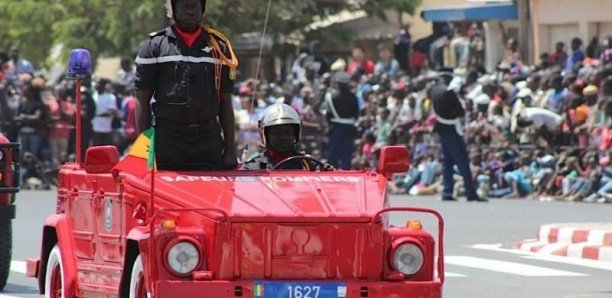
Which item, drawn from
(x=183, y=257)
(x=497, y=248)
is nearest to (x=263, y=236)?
(x=183, y=257)

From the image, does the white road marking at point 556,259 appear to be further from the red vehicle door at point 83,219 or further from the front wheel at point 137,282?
the front wheel at point 137,282

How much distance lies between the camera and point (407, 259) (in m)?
10.1

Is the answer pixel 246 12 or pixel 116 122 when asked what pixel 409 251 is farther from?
pixel 246 12

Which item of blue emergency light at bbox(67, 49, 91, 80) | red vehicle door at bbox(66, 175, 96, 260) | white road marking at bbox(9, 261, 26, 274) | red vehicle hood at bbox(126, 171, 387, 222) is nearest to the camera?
red vehicle hood at bbox(126, 171, 387, 222)

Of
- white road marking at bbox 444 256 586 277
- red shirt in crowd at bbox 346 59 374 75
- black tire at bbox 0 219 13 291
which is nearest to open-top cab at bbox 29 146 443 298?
black tire at bbox 0 219 13 291

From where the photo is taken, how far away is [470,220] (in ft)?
77.4

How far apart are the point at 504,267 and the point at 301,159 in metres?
6.21

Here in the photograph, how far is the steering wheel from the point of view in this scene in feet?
37.2

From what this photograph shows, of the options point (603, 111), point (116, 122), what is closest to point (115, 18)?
point (116, 122)

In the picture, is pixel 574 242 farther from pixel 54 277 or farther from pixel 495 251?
pixel 54 277

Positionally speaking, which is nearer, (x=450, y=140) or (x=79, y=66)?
(x=79, y=66)

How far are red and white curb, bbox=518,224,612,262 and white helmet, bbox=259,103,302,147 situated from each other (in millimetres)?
7129

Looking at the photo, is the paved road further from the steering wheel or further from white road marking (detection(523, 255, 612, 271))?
the steering wheel

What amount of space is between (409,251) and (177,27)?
2130 millimetres
